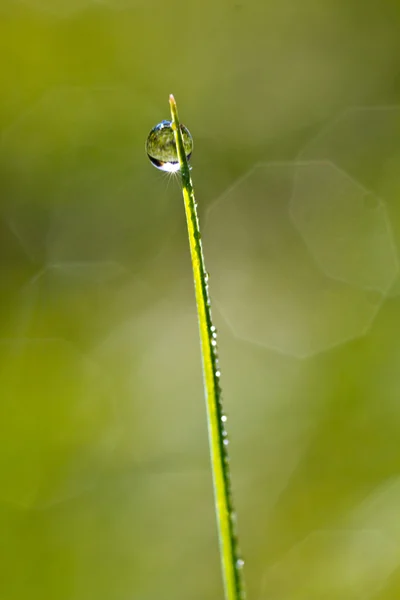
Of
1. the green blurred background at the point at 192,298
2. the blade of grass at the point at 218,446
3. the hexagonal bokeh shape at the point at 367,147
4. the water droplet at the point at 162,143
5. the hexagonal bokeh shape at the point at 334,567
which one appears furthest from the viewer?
the hexagonal bokeh shape at the point at 367,147

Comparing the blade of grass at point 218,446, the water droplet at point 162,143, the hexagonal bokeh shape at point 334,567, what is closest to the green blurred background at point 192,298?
the hexagonal bokeh shape at point 334,567

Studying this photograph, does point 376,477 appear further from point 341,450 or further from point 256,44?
point 256,44

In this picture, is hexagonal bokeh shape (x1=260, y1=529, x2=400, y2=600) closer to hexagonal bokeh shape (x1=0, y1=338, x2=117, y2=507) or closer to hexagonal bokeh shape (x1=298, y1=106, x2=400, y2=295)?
hexagonal bokeh shape (x1=0, y1=338, x2=117, y2=507)

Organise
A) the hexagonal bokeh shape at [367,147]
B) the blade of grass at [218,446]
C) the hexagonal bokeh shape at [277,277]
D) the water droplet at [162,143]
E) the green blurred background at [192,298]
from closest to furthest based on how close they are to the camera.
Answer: the blade of grass at [218,446] → the water droplet at [162,143] → the green blurred background at [192,298] → the hexagonal bokeh shape at [277,277] → the hexagonal bokeh shape at [367,147]

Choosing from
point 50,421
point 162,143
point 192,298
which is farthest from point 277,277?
point 162,143

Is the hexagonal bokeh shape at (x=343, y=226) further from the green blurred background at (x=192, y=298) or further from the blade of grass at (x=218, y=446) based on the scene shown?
the blade of grass at (x=218, y=446)

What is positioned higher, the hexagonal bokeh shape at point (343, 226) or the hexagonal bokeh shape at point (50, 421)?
the hexagonal bokeh shape at point (343, 226)
